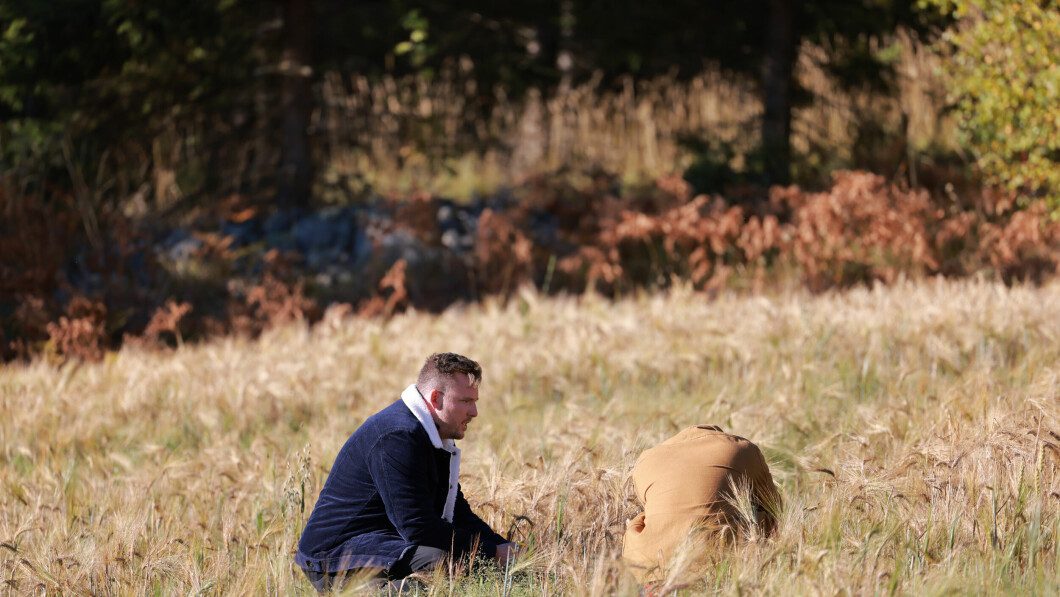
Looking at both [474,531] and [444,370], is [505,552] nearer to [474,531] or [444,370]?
[474,531]

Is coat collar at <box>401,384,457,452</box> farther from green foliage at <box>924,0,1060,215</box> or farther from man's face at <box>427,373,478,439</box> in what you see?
green foliage at <box>924,0,1060,215</box>

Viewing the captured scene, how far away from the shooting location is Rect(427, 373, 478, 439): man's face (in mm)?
4539

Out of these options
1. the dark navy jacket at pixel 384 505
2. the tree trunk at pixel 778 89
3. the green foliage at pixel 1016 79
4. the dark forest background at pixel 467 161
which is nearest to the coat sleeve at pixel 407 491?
the dark navy jacket at pixel 384 505

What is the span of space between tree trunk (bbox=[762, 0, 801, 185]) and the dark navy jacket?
8.55m

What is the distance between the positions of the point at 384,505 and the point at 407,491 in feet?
0.63

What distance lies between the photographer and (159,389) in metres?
8.30

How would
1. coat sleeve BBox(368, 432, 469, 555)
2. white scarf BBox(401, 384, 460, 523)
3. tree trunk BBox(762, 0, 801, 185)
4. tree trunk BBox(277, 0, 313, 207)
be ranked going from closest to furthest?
coat sleeve BBox(368, 432, 469, 555) → white scarf BBox(401, 384, 460, 523) → tree trunk BBox(762, 0, 801, 185) → tree trunk BBox(277, 0, 313, 207)

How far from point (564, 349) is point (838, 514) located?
161 inches

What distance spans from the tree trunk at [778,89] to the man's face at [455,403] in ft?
28.2

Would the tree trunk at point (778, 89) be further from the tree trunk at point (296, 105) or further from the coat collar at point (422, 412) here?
the coat collar at point (422, 412)

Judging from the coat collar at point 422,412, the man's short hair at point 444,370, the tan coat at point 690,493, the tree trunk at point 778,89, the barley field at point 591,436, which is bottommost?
the barley field at point 591,436

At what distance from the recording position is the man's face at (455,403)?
4539 mm

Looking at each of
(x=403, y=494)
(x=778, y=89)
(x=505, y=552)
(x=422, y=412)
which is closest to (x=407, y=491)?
(x=403, y=494)

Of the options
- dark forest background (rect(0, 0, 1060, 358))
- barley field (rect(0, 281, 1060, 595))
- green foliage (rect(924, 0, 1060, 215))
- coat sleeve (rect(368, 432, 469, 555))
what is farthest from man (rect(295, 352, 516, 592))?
green foliage (rect(924, 0, 1060, 215))
